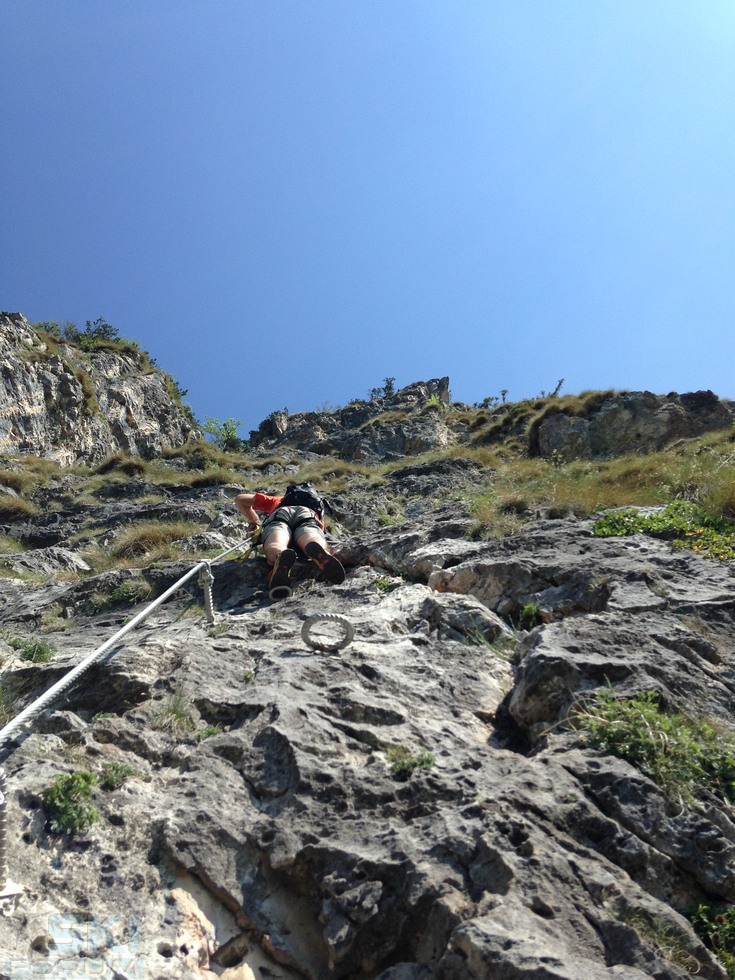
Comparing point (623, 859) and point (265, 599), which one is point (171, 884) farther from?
point (265, 599)

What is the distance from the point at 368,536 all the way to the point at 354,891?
18.2 feet

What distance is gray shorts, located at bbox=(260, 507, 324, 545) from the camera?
25.7ft

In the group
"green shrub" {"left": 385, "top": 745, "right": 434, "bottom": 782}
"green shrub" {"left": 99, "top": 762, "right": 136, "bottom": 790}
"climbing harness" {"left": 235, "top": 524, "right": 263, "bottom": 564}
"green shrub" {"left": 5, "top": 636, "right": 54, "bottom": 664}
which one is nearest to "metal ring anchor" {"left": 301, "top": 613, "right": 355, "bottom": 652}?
"green shrub" {"left": 385, "top": 745, "right": 434, "bottom": 782}

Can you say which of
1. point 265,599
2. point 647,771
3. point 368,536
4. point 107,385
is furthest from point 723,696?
point 107,385

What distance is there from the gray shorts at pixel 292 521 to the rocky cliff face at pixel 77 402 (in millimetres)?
17603

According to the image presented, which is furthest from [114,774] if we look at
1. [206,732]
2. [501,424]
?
[501,424]

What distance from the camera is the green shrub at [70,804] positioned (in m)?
3.32

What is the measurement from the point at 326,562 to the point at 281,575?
1.47ft

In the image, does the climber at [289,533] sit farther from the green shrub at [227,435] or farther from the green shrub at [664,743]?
the green shrub at [227,435]

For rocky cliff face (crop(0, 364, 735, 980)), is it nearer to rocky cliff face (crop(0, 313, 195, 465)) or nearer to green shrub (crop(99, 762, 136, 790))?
green shrub (crop(99, 762, 136, 790))

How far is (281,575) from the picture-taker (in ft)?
23.5

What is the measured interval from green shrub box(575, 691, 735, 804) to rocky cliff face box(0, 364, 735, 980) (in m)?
0.10

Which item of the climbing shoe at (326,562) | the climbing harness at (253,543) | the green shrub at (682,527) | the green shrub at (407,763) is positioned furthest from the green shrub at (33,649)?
the green shrub at (682,527)

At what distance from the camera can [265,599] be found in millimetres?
7180
